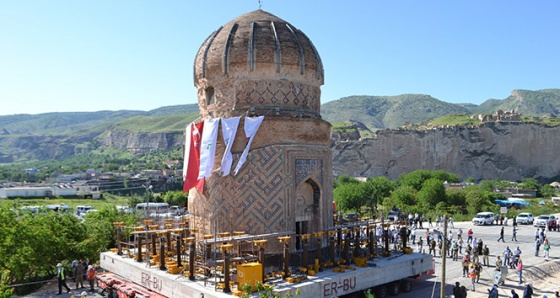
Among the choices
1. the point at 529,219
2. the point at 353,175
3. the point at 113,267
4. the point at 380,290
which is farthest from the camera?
the point at 353,175

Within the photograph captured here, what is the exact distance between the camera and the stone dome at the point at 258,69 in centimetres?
1838

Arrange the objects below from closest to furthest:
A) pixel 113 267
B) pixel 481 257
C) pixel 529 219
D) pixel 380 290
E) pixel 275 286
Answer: pixel 275 286 → pixel 380 290 → pixel 113 267 → pixel 481 257 → pixel 529 219

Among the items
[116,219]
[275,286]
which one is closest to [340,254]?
[275,286]

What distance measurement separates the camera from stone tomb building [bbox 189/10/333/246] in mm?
17609

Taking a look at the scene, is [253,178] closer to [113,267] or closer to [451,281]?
[113,267]

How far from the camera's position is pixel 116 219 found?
26109mm

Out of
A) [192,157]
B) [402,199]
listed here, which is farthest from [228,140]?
[402,199]

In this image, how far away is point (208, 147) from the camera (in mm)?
18234

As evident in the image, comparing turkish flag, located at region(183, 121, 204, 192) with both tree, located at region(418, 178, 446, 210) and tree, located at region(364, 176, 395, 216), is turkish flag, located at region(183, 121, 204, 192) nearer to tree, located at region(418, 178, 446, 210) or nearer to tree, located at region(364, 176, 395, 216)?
tree, located at region(364, 176, 395, 216)

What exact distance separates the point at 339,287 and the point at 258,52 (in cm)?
936

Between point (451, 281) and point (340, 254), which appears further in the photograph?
point (451, 281)

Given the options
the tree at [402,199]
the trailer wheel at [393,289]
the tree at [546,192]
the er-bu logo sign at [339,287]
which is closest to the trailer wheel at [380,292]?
the trailer wheel at [393,289]

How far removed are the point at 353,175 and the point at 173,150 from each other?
11602 cm

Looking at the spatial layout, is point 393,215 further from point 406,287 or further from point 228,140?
point 228,140
